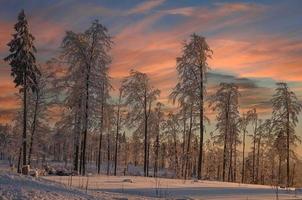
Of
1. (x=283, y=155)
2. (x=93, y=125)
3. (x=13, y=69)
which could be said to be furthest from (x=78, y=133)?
(x=283, y=155)

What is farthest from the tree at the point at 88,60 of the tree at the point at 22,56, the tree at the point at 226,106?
the tree at the point at 226,106

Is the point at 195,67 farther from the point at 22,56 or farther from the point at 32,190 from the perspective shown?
the point at 32,190

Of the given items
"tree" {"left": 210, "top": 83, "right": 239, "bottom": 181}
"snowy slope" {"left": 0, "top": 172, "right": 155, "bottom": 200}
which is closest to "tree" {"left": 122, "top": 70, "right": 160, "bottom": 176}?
"tree" {"left": 210, "top": 83, "right": 239, "bottom": 181}

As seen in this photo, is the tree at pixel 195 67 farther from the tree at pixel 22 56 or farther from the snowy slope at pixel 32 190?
the snowy slope at pixel 32 190

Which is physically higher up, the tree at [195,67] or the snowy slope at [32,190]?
the tree at [195,67]

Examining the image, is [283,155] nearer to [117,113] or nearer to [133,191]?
[117,113]

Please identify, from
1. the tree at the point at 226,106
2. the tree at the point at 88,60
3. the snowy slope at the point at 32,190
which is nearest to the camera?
the snowy slope at the point at 32,190

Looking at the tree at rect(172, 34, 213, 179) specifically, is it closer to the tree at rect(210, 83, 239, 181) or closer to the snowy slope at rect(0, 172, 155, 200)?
the tree at rect(210, 83, 239, 181)

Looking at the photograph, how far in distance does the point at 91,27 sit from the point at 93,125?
832cm

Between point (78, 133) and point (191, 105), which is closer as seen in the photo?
point (78, 133)

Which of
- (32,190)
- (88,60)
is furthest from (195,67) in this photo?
(32,190)

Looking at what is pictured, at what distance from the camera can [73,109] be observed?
45312 mm

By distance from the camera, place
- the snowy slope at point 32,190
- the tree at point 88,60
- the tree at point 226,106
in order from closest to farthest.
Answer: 1. the snowy slope at point 32,190
2. the tree at point 88,60
3. the tree at point 226,106

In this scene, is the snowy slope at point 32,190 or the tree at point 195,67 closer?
the snowy slope at point 32,190
